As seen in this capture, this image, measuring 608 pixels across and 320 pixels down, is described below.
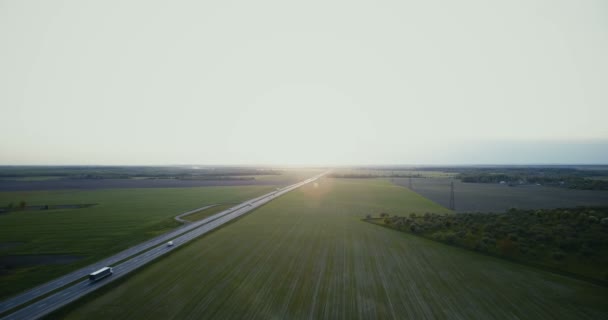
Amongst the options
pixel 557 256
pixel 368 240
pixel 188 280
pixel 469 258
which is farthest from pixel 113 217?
pixel 557 256

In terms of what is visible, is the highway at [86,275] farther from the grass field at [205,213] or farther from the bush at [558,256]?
the bush at [558,256]

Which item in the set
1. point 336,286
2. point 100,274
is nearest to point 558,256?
point 336,286

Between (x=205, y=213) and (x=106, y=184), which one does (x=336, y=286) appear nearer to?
(x=205, y=213)

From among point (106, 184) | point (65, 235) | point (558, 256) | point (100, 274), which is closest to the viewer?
point (100, 274)

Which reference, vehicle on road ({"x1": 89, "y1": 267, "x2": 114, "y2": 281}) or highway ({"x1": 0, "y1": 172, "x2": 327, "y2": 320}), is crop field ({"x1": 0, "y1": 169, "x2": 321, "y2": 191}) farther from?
vehicle on road ({"x1": 89, "y1": 267, "x2": 114, "y2": 281})

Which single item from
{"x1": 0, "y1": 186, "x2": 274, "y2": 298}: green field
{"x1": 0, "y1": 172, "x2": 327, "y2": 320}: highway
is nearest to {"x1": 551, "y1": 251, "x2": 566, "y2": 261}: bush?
{"x1": 0, "y1": 172, "x2": 327, "y2": 320}: highway

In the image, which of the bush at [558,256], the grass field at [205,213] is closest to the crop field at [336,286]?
the bush at [558,256]
